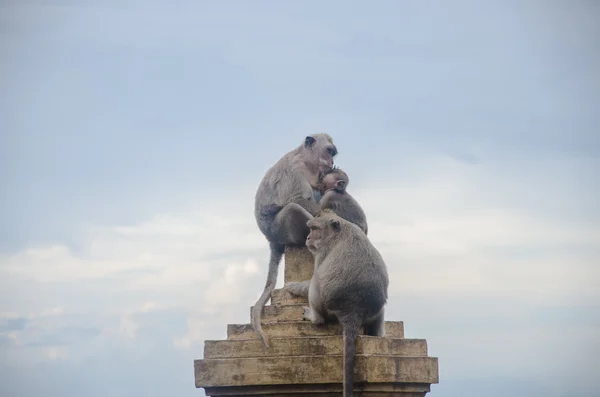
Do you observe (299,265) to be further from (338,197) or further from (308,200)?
(338,197)

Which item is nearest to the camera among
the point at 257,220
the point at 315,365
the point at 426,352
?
the point at 315,365

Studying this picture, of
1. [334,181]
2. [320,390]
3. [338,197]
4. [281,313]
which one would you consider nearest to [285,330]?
[281,313]

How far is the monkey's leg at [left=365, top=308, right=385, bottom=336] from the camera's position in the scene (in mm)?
12844

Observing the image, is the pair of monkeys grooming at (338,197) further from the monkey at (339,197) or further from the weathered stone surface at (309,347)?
the weathered stone surface at (309,347)

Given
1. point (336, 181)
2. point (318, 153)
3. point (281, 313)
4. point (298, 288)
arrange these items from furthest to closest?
point (318, 153) → point (336, 181) → point (298, 288) → point (281, 313)

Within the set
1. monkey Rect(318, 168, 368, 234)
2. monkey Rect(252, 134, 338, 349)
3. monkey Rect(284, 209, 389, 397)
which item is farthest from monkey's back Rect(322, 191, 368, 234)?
monkey Rect(284, 209, 389, 397)

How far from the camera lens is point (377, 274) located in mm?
12719

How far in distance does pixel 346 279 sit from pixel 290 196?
166 centimetres

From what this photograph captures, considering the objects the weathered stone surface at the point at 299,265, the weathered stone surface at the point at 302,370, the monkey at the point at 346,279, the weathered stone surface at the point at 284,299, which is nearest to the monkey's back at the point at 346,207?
the monkey at the point at 346,279

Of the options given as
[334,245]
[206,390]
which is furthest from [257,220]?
[206,390]

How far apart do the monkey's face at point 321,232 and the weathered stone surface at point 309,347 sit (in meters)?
1.17

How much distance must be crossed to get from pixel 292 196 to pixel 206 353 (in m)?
2.35

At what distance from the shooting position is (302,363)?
40.6 feet

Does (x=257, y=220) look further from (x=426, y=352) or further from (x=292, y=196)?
(x=426, y=352)
